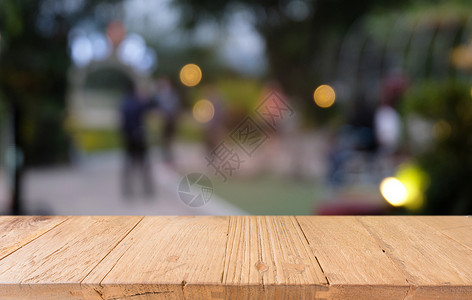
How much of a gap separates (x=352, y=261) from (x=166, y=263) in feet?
0.76

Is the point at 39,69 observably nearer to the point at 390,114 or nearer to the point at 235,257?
the point at 390,114

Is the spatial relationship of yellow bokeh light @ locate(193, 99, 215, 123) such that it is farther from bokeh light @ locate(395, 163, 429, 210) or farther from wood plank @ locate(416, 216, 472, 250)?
wood plank @ locate(416, 216, 472, 250)

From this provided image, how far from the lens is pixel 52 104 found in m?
3.96

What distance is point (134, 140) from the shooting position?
3922mm

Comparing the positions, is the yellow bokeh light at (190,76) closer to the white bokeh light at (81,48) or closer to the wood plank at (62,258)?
the white bokeh light at (81,48)

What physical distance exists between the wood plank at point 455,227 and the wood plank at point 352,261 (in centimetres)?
Answer: 13

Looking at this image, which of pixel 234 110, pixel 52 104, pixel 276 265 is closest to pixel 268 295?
pixel 276 265

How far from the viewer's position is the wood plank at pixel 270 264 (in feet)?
1.85

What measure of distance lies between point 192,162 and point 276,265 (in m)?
3.27

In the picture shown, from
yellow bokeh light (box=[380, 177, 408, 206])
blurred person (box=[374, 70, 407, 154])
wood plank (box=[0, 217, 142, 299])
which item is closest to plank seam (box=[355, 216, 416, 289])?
wood plank (box=[0, 217, 142, 299])

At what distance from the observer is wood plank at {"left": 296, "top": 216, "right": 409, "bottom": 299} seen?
22.4 inches

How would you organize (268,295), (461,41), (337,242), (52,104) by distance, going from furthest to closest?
(52,104)
(461,41)
(337,242)
(268,295)

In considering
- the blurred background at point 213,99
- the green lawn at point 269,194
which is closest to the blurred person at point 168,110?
the blurred background at point 213,99

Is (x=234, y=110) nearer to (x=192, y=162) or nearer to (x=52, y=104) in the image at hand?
(x=192, y=162)
